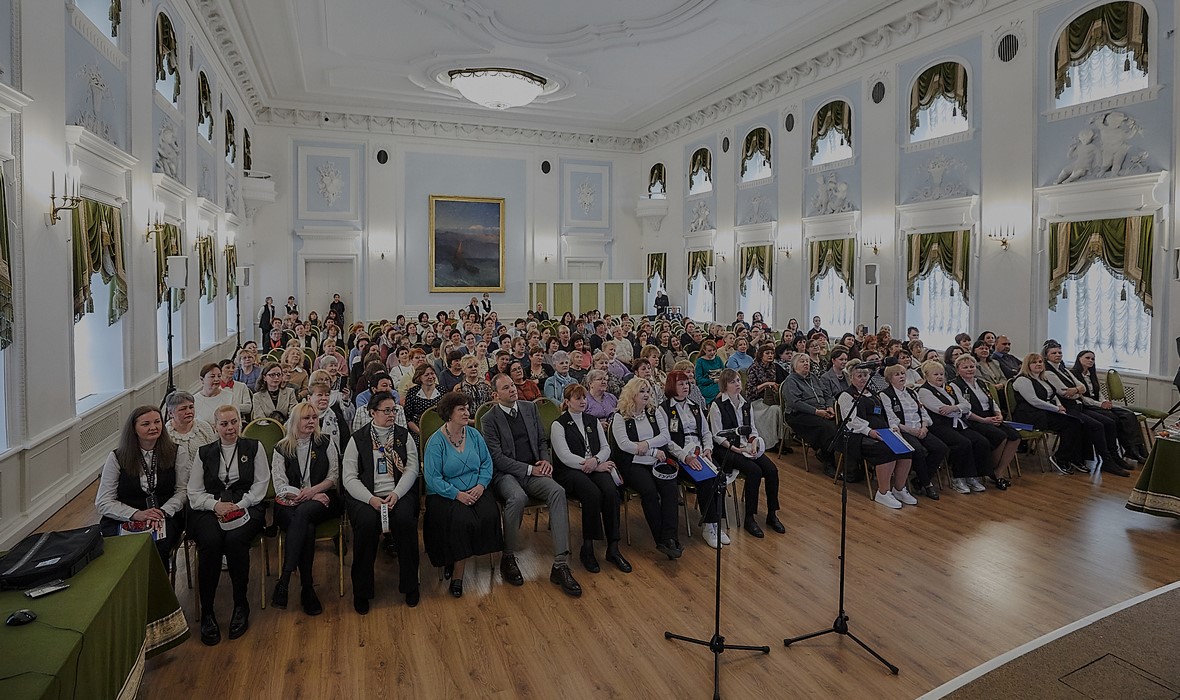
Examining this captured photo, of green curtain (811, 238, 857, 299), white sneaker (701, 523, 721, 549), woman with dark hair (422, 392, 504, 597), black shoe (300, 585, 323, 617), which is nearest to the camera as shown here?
black shoe (300, 585, 323, 617)

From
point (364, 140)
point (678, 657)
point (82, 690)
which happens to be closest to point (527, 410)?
point (678, 657)

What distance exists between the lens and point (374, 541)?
448 centimetres

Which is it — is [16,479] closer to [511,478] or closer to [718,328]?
[511,478]

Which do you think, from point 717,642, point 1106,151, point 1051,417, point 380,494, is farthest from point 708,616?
point 1106,151

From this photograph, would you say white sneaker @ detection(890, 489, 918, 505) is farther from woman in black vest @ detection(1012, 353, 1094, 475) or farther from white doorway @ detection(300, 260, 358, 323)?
white doorway @ detection(300, 260, 358, 323)

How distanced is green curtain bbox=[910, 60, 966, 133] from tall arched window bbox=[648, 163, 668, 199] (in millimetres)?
9312

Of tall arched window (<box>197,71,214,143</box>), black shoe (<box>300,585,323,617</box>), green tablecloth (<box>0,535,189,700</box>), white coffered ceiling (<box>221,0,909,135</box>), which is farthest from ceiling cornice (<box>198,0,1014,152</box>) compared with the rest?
green tablecloth (<box>0,535,189,700</box>)

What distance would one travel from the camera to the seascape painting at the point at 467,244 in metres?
20.4

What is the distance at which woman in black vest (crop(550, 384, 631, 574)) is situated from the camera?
5.13m

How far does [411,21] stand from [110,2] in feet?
21.9

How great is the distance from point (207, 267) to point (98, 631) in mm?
10482

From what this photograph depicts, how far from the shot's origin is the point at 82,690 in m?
2.48

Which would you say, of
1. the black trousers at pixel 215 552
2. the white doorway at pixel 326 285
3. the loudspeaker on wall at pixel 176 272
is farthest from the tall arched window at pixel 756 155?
the black trousers at pixel 215 552

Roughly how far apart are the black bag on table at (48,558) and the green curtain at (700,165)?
1704 cm
